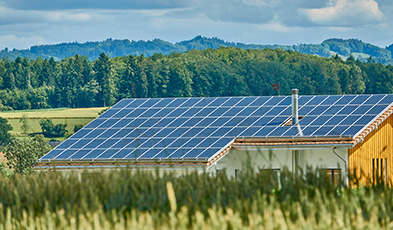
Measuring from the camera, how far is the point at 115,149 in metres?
31.3

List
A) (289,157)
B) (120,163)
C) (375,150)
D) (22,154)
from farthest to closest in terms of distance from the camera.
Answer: (22,154)
(375,150)
(289,157)
(120,163)

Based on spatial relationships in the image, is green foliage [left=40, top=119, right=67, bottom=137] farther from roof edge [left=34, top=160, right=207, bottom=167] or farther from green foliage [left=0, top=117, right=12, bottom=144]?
roof edge [left=34, top=160, right=207, bottom=167]

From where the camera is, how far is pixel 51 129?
17025cm

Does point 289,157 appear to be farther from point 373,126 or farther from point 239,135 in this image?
point 373,126

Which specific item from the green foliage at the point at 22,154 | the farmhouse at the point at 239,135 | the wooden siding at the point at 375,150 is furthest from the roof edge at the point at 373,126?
the green foliage at the point at 22,154

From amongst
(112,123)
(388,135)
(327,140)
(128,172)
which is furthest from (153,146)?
(128,172)

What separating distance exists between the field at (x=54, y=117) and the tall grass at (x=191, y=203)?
481 feet

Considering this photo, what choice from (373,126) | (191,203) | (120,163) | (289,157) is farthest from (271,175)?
(373,126)

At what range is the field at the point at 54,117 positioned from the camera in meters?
168

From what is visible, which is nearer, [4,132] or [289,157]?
[289,157]

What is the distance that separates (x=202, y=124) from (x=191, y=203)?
68.5 ft

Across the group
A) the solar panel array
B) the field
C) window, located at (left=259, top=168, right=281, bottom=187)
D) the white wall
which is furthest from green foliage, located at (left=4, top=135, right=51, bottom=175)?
window, located at (left=259, top=168, right=281, bottom=187)

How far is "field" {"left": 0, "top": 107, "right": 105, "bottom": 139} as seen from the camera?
551 feet

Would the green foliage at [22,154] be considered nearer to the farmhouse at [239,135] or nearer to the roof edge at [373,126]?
the farmhouse at [239,135]
